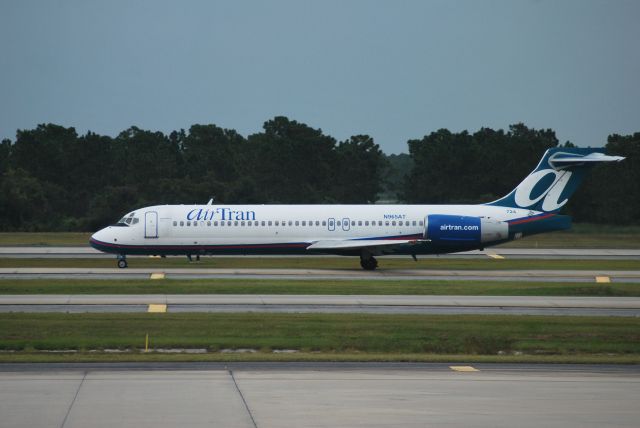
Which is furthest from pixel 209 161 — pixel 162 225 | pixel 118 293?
pixel 118 293

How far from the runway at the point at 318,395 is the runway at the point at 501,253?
36351 mm

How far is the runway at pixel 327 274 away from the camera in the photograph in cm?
4347

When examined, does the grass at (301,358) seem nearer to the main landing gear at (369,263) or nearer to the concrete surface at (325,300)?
the concrete surface at (325,300)

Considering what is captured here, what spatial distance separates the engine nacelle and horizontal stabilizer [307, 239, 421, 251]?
1.09m

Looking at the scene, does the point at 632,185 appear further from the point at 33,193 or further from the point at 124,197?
the point at 33,193

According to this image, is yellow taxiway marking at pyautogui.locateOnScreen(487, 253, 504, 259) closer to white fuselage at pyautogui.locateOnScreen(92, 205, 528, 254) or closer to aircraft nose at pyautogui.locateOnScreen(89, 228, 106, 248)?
white fuselage at pyautogui.locateOnScreen(92, 205, 528, 254)

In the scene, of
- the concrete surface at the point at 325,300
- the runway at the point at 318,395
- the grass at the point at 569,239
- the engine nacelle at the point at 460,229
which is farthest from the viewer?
the grass at the point at 569,239

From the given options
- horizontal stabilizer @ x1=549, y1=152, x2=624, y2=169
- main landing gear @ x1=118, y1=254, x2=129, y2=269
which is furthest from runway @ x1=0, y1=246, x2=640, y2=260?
horizontal stabilizer @ x1=549, y1=152, x2=624, y2=169

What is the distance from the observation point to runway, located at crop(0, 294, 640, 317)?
105 feet

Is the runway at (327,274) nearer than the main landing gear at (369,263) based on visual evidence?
Yes

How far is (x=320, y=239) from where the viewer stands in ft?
165

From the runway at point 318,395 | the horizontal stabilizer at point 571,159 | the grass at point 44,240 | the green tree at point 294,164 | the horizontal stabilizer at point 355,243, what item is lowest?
the runway at point 318,395

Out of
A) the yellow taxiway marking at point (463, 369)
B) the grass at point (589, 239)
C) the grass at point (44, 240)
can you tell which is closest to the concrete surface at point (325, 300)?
the yellow taxiway marking at point (463, 369)

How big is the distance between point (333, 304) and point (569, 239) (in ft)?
152
